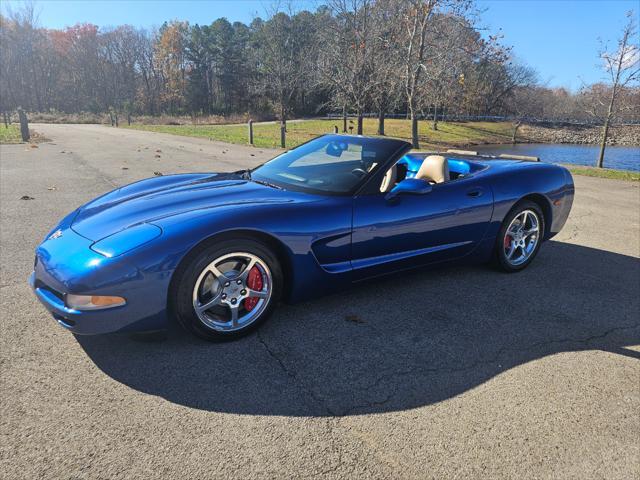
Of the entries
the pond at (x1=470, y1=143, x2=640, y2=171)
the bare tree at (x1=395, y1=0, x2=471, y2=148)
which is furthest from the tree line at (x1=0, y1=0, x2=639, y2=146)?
the bare tree at (x1=395, y1=0, x2=471, y2=148)

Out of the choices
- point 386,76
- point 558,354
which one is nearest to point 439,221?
point 558,354

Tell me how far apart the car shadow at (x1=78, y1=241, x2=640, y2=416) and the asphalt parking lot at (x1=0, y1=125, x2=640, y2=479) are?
12mm

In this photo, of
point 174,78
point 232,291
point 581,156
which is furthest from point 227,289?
point 174,78

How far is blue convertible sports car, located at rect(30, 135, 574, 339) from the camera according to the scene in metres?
2.40

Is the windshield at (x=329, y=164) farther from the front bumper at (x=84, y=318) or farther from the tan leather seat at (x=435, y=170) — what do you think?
the front bumper at (x=84, y=318)

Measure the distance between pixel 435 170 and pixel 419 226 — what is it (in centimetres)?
83

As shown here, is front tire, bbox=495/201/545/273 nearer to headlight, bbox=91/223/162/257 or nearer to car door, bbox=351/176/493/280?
car door, bbox=351/176/493/280

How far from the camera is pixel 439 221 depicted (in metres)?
3.54

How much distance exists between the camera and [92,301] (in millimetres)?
2307

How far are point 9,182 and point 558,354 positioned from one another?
360 inches

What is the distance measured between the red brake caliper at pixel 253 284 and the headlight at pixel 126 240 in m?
0.61

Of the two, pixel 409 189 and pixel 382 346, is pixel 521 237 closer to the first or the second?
pixel 409 189

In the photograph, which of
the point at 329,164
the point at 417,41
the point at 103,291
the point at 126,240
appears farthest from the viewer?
the point at 417,41

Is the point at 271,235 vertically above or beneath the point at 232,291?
above
